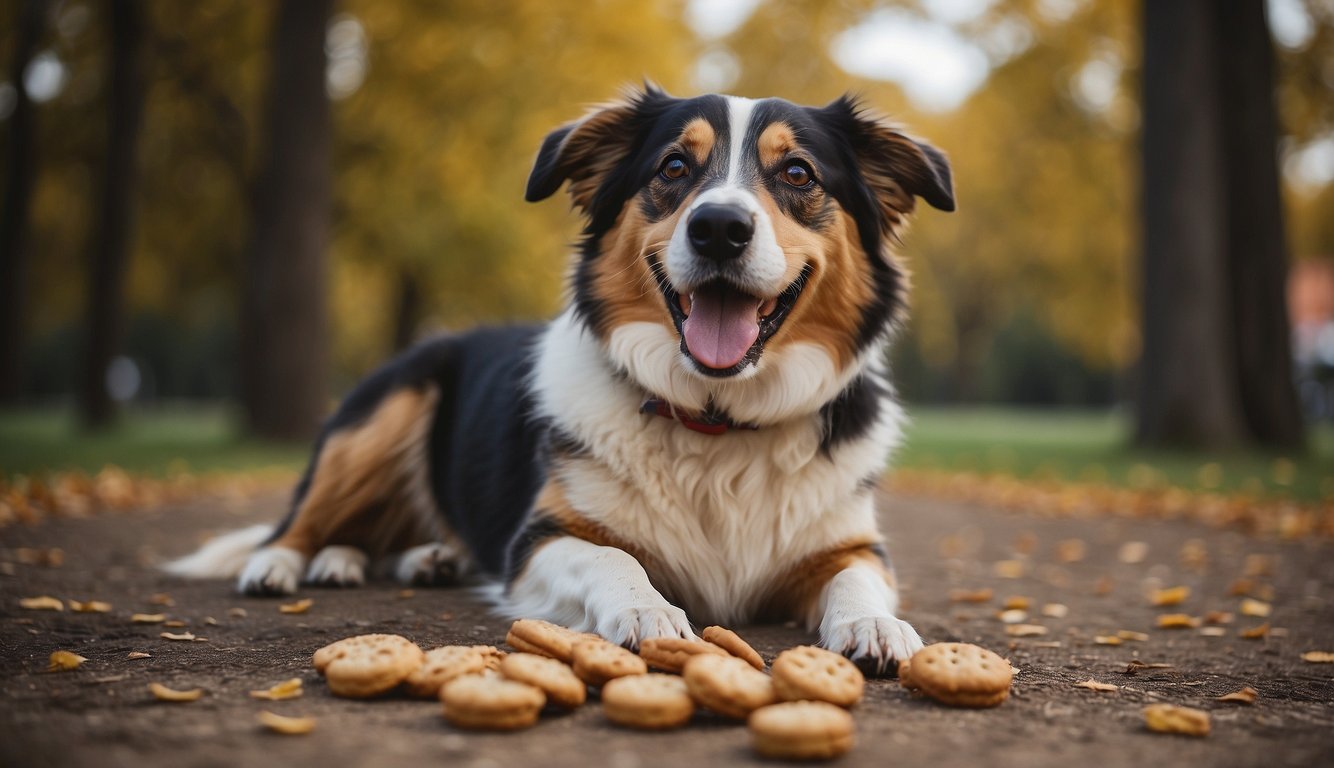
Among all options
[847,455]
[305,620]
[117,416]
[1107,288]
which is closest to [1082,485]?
[847,455]

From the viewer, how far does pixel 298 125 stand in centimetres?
1145

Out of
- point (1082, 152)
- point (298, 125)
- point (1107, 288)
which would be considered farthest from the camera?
point (1107, 288)

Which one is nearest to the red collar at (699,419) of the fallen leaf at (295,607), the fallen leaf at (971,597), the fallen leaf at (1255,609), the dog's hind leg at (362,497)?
the fallen leaf at (295,607)

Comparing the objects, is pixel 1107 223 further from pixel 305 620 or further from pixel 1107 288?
pixel 305 620

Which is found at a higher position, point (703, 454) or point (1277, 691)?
point (703, 454)

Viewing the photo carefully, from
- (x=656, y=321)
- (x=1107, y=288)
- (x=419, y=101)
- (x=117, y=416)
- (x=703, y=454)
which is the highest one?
(x=419, y=101)

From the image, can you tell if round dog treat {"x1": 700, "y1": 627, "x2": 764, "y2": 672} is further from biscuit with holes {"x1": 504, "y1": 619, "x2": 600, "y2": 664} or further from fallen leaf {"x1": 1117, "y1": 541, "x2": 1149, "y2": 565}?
fallen leaf {"x1": 1117, "y1": 541, "x2": 1149, "y2": 565}

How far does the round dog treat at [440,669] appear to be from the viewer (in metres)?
2.38

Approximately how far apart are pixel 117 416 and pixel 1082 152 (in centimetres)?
1947

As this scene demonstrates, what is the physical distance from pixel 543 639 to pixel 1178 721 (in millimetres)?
1498

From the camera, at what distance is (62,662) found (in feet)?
8.50

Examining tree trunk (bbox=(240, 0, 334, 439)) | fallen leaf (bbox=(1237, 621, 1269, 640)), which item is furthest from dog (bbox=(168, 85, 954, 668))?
tree trunk (bbox=(240, 0, 334, 439))

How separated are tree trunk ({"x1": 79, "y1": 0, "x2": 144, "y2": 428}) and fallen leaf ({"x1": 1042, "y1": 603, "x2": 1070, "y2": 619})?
569 inches

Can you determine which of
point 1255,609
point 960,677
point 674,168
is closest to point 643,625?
point 960,677
